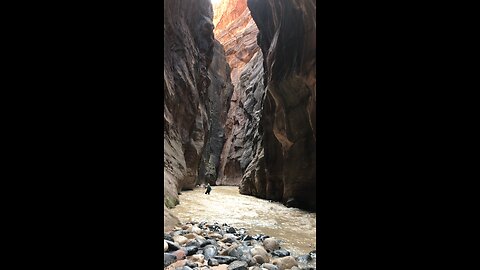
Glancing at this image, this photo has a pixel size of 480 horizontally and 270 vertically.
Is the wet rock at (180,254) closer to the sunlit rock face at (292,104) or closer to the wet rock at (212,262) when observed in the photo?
the wet rock at (212,262)

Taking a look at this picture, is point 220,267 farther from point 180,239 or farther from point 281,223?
point 281,223

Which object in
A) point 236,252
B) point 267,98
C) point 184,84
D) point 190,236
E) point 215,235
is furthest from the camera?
point 184,84

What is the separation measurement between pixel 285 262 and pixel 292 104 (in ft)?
23.4

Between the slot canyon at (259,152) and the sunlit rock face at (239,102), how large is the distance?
8.72m

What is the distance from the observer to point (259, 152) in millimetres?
13242

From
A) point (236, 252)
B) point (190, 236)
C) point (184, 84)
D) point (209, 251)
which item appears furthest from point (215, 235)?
point (184, 84)

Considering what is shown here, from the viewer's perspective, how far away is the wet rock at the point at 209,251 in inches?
135

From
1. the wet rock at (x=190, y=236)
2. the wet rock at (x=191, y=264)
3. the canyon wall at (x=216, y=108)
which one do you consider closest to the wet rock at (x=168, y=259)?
the wet rock at (x=191, y=264)
